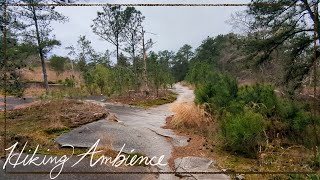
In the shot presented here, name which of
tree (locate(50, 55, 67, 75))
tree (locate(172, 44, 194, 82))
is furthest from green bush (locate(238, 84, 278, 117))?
tree (locate(172, 44, 194, 82))

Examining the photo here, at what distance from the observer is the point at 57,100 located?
10.9 metres

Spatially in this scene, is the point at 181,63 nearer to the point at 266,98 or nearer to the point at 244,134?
the point at 266,98

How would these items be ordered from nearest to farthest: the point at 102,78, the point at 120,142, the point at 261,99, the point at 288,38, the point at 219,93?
the point at 120,142 → the point at 261,99 → the point at 219,93 → the point at 288,38 → the point at 102,78

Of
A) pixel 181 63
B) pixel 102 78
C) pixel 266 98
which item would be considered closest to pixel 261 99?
pixel 266 98

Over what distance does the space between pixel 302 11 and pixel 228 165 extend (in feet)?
27.0

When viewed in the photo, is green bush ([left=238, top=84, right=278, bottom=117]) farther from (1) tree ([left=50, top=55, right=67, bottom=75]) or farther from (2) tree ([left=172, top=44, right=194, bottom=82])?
(2) tree ([left=172, top=44, right=194, bottom=82])

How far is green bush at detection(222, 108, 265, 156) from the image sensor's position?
4910 mm

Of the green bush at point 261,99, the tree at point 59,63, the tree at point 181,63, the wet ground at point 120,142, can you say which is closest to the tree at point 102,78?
the tree at point 59,63

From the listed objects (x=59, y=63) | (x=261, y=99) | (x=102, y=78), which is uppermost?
(x=59, y=63)

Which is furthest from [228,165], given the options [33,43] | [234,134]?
[33,43]

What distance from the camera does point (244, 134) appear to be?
4828 millimetres

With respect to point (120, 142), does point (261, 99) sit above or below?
above

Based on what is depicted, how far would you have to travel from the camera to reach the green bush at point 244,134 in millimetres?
4910

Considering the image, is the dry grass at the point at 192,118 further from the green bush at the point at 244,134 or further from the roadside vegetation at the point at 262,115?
the green bush at the point at 244,134
